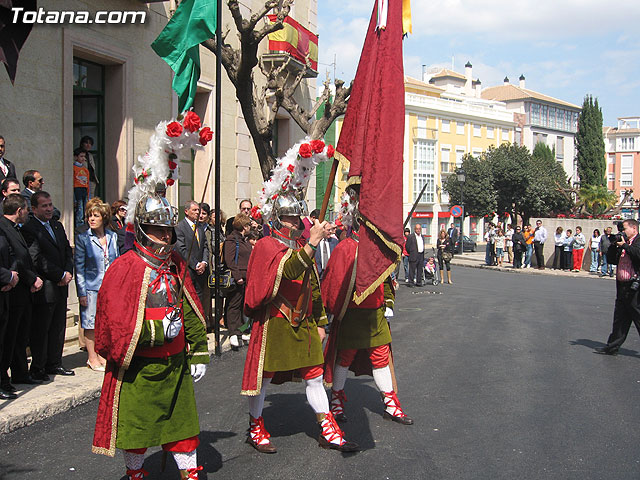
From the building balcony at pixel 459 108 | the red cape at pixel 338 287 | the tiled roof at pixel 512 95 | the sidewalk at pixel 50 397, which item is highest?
the tiled roof at pixel 512 95

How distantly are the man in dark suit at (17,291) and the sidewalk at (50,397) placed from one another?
26 centimetres

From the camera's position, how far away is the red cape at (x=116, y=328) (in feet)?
12.2

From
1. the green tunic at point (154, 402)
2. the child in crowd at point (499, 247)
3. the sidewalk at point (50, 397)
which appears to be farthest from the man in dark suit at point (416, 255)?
the green tunic at point (154, 402)

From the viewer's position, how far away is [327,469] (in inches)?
181

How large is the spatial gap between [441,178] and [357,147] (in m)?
58.3

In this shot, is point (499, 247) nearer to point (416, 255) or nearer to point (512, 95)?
point (416, 255)

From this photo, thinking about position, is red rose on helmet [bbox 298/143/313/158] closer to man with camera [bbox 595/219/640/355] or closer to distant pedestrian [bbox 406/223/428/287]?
man with camera [bbox 595/219/640/355]

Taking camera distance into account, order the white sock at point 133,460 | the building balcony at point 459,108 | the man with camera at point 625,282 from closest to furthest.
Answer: the white sock at point 133,460 < the man with camera at point 625,282 < the building balcony at point 459,108

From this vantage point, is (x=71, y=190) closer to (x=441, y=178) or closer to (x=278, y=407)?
(x=278, y=407)

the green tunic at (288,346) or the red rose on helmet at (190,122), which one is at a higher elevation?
the red rose on helmet at (190,122)

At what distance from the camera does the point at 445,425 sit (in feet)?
18.4

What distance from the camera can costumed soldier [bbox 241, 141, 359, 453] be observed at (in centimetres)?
485

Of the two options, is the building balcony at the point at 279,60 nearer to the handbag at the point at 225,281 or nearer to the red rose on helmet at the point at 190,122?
the handbag at the point at 225,281

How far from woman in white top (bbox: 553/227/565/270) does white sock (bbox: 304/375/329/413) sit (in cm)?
2283
